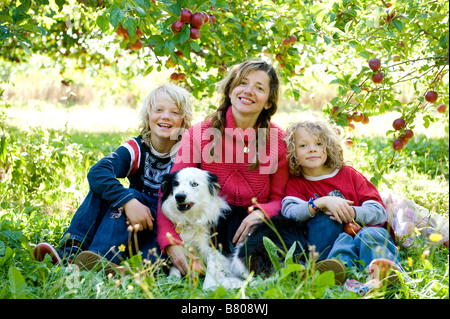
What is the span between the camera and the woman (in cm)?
292

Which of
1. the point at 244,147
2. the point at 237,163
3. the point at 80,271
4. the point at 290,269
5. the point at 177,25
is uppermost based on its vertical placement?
the point at 177,25

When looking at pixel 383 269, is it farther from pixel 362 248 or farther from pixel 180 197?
pixel 180 197

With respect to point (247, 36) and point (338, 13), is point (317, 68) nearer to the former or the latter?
point (247, 36)

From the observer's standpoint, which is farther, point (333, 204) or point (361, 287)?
point (333, 204)

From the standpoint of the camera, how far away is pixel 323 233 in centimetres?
253

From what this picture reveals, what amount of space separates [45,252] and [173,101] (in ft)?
4.48

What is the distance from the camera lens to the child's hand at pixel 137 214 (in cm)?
263

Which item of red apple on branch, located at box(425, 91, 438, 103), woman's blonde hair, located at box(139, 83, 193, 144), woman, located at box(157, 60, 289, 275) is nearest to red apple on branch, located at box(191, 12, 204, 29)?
woman, located at box(157, 60, 289, 275)

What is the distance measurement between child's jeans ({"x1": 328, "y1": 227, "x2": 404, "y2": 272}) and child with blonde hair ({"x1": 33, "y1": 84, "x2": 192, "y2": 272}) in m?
1.07

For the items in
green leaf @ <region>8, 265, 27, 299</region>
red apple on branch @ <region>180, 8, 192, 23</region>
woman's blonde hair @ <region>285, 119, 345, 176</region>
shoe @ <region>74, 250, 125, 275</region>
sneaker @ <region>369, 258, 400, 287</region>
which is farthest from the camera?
woman's blonde hair @ <region>285, 119, 345, 176</region>

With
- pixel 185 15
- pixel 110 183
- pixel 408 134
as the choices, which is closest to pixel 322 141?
pixel 408 134

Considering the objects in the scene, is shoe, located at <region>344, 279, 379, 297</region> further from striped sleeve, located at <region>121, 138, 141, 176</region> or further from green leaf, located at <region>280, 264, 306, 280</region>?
striped sleeve, located at <region>121, 138, 141, 176</region>

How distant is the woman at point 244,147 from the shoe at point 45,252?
0.91 metres

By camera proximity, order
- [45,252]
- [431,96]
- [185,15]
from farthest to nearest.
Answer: [431,96], [185,15], [45,252]
